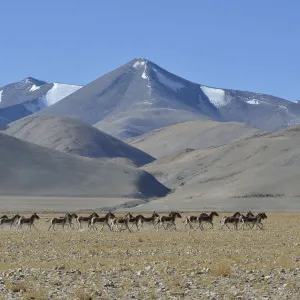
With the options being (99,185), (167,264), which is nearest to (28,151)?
(99,185)

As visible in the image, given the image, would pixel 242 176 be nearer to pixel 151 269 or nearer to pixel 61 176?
pixel 61 176

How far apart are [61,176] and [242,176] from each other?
3091 cm

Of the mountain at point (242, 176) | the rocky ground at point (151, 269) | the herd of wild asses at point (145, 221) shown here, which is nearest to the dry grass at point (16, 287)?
the rocky ground at point (151, 269)

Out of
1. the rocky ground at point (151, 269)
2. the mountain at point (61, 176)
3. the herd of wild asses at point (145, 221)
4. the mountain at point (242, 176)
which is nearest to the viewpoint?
the rocky ground at point (151, 269)

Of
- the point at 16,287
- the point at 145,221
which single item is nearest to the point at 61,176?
the point at 145,221

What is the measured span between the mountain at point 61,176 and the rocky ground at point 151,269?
3751 inches

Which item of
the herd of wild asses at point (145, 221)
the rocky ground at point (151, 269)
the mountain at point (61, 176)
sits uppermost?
the mountain at point (61, 176)

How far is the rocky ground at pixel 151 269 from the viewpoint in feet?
54.9

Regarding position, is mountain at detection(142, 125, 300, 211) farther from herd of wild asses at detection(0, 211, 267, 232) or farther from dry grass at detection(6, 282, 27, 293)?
dry grass at detection(6, 282, 27, 293)

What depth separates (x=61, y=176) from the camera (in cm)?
13612

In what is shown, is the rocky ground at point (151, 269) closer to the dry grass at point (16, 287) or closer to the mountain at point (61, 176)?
the dry grass at point (16, 287)

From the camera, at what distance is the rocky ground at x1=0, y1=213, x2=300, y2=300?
16719 mm

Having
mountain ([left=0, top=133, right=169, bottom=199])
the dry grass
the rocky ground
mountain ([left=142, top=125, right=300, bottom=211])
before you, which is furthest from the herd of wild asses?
mountain ([left=0, top=133, right=169, bottom=199])

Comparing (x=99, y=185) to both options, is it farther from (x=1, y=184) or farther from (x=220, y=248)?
(x=220, y=248)
